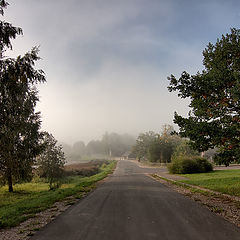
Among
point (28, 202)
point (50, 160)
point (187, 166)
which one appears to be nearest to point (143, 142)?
point (187, 166)

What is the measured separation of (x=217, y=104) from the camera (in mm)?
11852

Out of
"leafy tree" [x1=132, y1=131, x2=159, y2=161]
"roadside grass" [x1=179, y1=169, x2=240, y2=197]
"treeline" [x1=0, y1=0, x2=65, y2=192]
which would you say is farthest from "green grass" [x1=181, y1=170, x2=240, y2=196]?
"leafy tree" [x1=132, y1=131, x2=159, y2=161]

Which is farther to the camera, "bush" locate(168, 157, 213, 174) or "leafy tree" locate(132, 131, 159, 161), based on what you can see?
"leafy tree" locate(132, 131, 159, 161)

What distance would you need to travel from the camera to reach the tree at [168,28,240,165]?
11.1 m

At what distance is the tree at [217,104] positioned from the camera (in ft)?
36.3

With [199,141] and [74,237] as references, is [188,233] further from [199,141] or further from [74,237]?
[199,141]

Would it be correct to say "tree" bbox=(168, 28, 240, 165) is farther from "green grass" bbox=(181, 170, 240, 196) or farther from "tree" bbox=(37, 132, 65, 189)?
"tree" bbox=(37, 132, 65, 189)

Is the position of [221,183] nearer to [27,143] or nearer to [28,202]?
[28,202]

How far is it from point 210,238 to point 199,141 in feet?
24.4

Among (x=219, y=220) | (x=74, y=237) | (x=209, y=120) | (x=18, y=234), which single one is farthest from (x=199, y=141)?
(x=18, y=234)

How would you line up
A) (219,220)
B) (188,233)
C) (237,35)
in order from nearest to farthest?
(188,233)
(219,220)
(237,35)

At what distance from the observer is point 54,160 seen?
2130 cm

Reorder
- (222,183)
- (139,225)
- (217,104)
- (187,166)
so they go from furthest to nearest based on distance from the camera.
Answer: (187,166), (222,183), (217,104), (139,225)

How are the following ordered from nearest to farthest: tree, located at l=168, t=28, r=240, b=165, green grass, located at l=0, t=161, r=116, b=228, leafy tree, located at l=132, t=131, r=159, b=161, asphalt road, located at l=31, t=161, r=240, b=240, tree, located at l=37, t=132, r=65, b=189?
1. asphalt road, located at l=31, t=161, r=240, b=240
2. green grass, located at l=0, t=161, r=116, b=228
3. tree, located at l=168, t=28, r=240, b=165
4. tree, located at l=37, t=132, r=65, b=189
5. leafy tree, located at l=132, t=131, r=159, b=161
